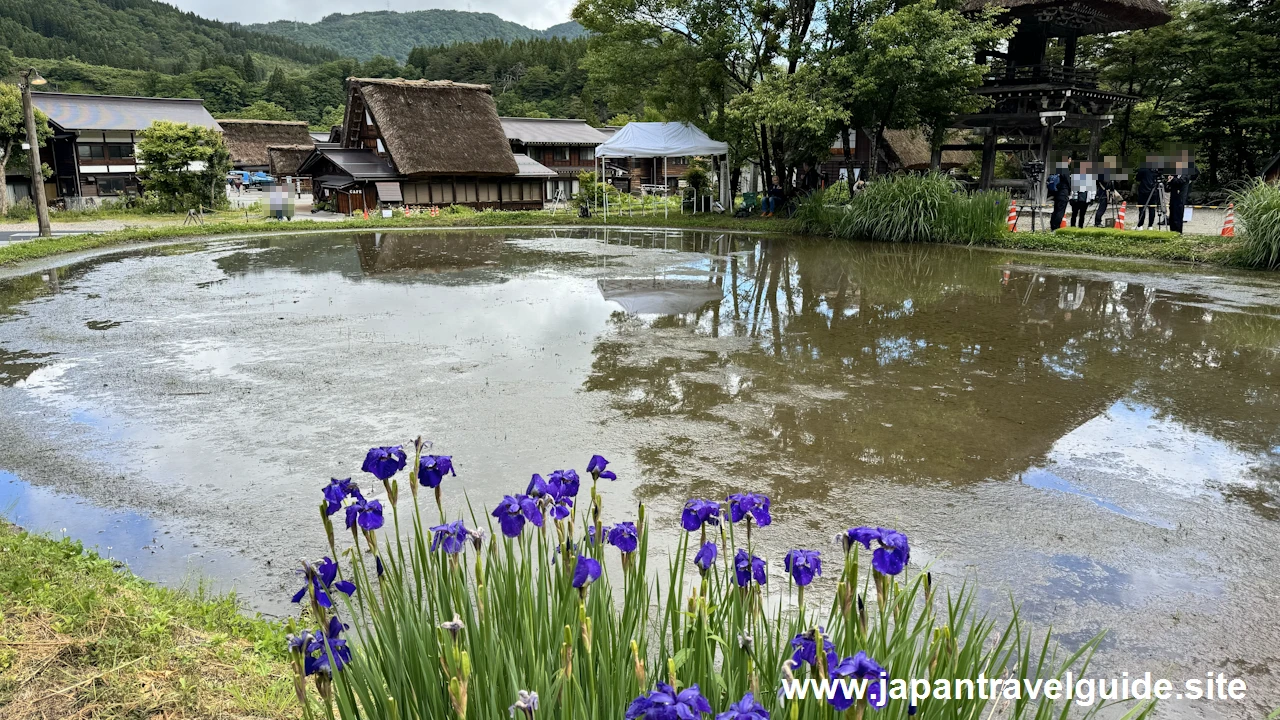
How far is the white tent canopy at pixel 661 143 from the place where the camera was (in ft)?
65.6

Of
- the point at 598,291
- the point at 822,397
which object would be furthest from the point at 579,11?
the point at 822,397

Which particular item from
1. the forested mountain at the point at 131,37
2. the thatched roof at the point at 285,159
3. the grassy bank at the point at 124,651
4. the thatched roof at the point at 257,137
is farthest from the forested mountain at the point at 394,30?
the grassy bank at the point at 124,651

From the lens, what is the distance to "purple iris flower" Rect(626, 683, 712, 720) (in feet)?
3.47

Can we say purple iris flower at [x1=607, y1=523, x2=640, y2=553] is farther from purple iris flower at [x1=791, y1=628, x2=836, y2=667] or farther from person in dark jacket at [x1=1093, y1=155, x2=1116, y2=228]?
person in dark jacket at [x1=1093, y1=155, x2=1116, y2=228]

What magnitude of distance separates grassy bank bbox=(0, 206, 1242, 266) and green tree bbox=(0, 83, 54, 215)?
10982 millimetres

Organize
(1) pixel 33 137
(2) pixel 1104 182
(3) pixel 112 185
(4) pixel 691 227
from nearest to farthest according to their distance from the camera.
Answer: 1. (1) pixel 33 137
2. (2) pixel 1104 182
3. (4) pixel 691 227
4. (3) pixel 112 185

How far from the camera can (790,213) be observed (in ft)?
66.2

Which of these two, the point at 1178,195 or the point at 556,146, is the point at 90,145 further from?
the point at 1178,195

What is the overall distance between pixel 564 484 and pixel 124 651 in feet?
5.47

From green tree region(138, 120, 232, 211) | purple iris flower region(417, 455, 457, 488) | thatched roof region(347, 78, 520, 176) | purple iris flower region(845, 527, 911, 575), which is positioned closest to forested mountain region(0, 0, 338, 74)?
green tree region(138, 120, 232, 211)

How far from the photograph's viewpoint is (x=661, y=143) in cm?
2023

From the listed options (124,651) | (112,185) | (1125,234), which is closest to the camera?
(124,651)

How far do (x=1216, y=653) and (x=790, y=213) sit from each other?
18.2 meters

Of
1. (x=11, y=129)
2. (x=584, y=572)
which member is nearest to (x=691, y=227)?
(x=584, y=572)
